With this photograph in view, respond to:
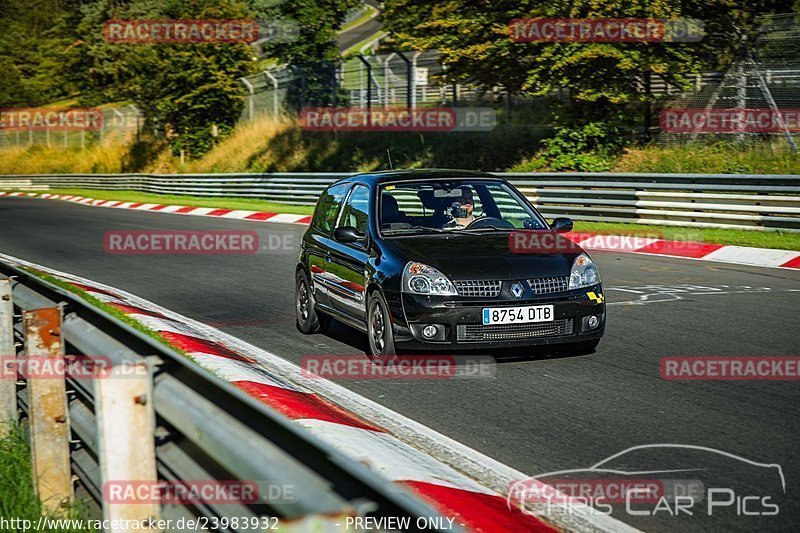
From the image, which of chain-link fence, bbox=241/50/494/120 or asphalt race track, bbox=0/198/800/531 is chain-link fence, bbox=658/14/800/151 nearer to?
chain-link fence, bbox=241/50/494/120

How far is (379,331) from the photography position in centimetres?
838

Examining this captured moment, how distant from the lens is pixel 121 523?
3375mm

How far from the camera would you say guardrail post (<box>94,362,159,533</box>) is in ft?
10.9

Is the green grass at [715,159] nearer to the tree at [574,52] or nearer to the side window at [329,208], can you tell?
the tree at [574,52]

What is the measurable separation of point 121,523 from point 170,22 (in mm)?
49001

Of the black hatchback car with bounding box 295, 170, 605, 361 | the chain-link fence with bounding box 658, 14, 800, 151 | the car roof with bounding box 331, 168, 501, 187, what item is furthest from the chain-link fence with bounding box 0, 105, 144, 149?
the black hatchback car with bounding box 295, 170, 605, 361

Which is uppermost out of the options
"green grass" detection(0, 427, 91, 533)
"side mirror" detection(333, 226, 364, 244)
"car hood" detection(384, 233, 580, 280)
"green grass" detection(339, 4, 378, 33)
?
"green grass" detection(339, 4, 378, 33)

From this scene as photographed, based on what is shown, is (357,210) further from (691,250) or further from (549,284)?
(691,250)

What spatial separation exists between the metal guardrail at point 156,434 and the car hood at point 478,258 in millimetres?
3388

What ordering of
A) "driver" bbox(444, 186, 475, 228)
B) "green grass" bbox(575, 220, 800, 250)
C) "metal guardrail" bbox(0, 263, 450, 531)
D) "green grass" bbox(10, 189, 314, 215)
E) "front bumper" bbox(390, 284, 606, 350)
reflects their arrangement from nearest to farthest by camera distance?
"metal guardrail" bbox(0, 263, 450, 531) < "front bumper" bbox(390, 284, 606, 350) < "driver" bbox(444, 186, 475, 228) < "green grass" bbox(575, 220, 800, 250) < "green grass" bbox(10, 189, 314, 215)

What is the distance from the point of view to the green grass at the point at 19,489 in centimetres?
440

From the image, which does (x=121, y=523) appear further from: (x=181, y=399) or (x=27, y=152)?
(x=27, y=152)

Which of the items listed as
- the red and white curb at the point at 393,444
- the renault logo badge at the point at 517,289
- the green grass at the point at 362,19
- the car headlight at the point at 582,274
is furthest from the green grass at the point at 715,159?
the green grass at the point at 362,19

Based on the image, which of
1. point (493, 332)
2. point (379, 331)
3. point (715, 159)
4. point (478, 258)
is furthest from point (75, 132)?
point (493, 332)
